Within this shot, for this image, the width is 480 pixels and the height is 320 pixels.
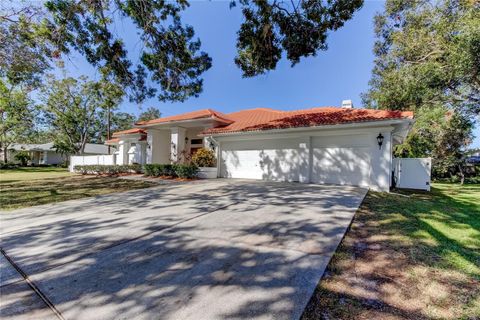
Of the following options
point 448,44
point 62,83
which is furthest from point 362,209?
point 62,83

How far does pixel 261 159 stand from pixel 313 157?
2.90 m

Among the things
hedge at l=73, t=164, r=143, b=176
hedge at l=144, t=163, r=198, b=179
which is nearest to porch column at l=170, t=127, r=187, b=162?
hedge at l=144, t=163, r=198, b=179

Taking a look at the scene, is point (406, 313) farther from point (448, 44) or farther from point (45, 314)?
point (448, 44)

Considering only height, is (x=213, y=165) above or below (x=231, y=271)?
above

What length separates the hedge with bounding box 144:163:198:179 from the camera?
12.7m

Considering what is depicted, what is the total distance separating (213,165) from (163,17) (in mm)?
8101

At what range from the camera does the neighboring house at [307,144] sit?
930 cm

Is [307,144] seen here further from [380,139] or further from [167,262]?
[167,262]

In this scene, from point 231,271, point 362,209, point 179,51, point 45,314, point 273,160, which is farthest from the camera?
point 273,160

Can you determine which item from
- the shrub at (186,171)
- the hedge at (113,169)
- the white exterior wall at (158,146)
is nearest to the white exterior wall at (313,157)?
the shrub at (186,171)

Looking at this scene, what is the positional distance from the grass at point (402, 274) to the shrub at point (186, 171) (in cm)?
978

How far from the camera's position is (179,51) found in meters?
7.91

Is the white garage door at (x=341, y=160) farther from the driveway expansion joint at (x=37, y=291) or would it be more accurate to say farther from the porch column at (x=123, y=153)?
the porch column at (x=123, y=153)

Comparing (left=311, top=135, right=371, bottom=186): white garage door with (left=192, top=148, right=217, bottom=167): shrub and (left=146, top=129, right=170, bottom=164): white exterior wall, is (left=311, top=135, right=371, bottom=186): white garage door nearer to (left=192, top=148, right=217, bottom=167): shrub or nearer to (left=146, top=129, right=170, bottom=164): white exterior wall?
(left=192, top=148, right=217, bottom=167): shrub
